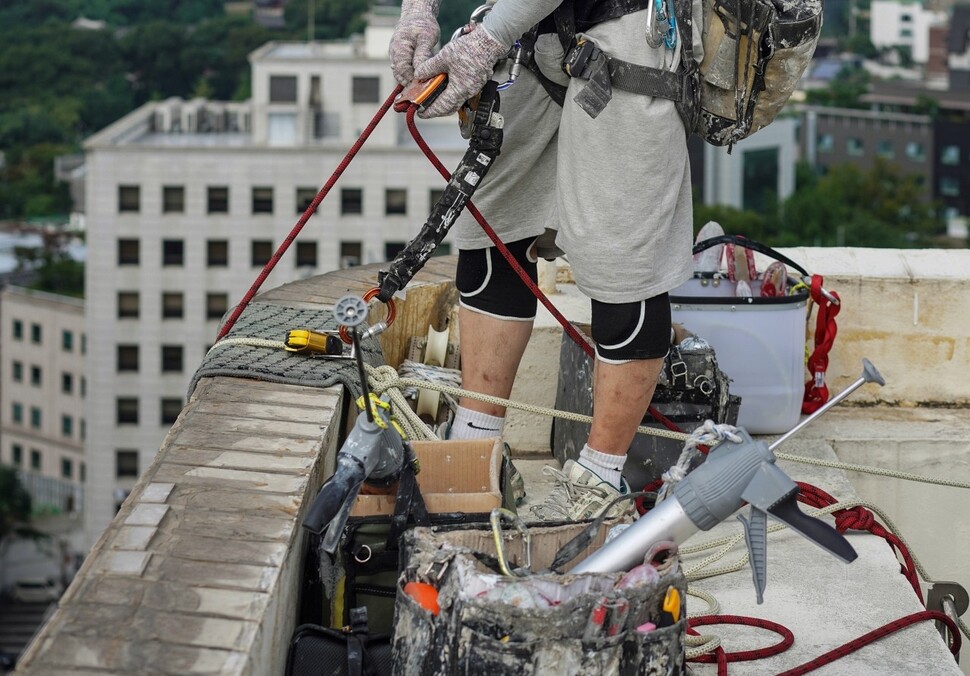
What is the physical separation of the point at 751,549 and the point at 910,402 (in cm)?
258

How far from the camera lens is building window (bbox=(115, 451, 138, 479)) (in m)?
57.7

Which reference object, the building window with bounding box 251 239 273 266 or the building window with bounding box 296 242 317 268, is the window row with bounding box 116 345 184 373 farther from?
the building window with bounding box 296 242 317 268

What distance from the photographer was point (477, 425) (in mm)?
4168

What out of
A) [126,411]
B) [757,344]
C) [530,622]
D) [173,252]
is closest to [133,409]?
[126,411]

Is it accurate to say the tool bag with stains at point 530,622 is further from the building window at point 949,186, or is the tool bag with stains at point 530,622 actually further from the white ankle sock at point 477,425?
the building window at point 949,186

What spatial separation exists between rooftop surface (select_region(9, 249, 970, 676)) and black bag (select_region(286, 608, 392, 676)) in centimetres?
4

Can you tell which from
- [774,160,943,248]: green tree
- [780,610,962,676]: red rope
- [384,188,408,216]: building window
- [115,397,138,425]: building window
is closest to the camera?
[780,610,962,676]: red rope

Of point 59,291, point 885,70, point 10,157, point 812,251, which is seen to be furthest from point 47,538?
point 885,70

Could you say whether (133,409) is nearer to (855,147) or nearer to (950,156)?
(950,156)

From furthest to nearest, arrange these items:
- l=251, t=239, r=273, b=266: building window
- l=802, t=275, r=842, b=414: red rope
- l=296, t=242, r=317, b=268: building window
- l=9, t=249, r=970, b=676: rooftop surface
Answer: l=251, t=239, r=273, b=266: building window < l=296, t=242, r=317, b=268: building window < l=802, t=275, r=842, b=414: red rope < l=9, t=249, r=970, b=676: rooftop surface

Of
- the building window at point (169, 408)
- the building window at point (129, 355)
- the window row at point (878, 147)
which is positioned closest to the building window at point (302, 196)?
the building window at point (129, 355)

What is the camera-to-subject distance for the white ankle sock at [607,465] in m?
3.92

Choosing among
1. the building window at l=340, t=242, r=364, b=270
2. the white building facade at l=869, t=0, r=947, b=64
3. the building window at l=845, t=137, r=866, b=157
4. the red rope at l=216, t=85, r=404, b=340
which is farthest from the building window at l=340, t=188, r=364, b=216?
the white building facade at l=869, t=0, r=947, b=64

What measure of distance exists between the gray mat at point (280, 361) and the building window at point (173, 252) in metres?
51.9
